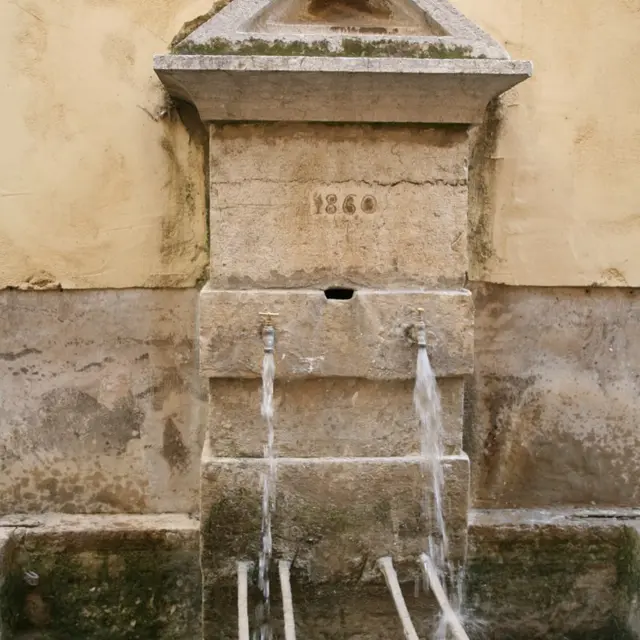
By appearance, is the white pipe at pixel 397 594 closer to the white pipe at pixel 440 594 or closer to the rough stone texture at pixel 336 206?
the white pipe at pixel 440 594

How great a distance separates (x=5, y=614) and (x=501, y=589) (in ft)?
5.26

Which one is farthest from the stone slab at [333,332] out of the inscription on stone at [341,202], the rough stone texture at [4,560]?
the rough stone texture at [4,560]

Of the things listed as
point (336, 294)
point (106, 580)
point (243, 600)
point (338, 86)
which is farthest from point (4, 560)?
point (338, 86)

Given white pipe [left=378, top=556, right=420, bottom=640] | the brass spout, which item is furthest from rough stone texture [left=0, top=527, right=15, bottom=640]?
white pipe [left=378, top=556, right=420, bottom=640]

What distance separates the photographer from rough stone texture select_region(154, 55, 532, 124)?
1980 mm

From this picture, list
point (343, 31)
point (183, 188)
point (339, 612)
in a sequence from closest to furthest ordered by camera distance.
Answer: point (343, 31), point (339, 612), point (183, 188)

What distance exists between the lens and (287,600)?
7.02ft

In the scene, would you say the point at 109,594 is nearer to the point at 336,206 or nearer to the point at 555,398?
the point at 336,206

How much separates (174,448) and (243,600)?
0.62 m

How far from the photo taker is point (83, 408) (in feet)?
8.29

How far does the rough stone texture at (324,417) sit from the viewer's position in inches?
90.1

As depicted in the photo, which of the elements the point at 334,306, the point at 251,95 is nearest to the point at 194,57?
the point at 251,95

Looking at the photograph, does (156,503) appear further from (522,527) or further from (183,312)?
(522,527)

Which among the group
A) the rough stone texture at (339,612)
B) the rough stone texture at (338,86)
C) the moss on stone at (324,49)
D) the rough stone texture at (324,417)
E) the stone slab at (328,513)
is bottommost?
the rough stone texture at (339,612)
